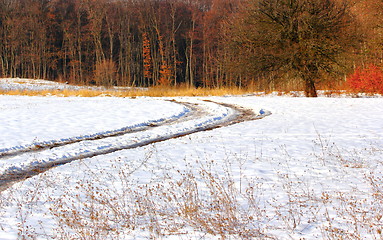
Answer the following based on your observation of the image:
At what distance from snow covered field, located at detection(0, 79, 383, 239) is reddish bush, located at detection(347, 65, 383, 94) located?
1717 cm

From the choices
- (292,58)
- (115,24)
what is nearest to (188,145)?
(292,58)

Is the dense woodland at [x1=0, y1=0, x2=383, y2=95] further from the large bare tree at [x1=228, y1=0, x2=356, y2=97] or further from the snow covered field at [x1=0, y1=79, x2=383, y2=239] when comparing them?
the snow covered field at [x1=0, y1=79, x2=383, y2=239]

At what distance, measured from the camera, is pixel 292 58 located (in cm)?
2150

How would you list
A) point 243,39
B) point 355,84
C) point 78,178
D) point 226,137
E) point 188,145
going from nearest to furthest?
point 78,178 → point 188,145 → point 226,137 → point 243,39 → point 355,84

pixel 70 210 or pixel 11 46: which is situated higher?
pixel 11 46

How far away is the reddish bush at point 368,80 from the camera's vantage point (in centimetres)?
2526

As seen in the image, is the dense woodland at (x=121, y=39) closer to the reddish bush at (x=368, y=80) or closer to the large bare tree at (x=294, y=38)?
the reddish bush at (x=368, y=80)

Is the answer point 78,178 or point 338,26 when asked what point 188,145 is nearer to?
point 78,178

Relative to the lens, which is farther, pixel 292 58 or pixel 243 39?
pixel 243 39

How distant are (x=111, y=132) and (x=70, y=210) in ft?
22.5

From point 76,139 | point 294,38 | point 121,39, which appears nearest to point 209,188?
point 76,139

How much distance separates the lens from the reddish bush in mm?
25256

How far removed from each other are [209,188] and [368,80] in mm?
24729

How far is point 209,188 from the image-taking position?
5410 mm
